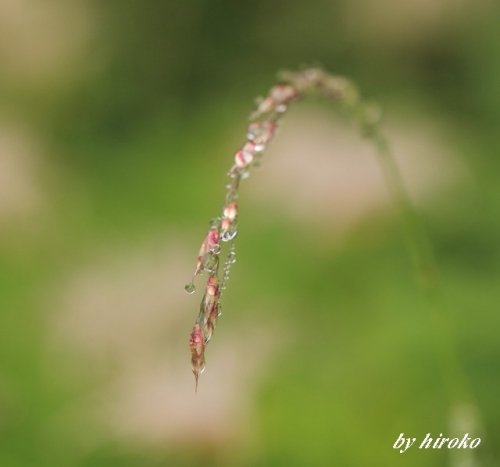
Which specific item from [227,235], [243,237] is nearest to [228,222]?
[227,235]

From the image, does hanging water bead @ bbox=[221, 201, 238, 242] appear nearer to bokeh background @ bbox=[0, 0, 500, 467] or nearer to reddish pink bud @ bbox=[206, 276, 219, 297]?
reddish pink bud @ bbox=[206, 276, 219, 297]

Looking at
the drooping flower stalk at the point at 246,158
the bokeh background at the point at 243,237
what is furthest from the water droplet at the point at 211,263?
the bokeh background at the point at 243,237

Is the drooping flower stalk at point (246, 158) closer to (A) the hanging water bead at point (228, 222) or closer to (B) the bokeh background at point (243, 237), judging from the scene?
(A) the hanging water bead at point (228, 222)

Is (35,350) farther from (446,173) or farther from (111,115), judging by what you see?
(111,115)

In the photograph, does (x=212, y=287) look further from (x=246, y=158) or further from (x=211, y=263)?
(x=246, y=158)

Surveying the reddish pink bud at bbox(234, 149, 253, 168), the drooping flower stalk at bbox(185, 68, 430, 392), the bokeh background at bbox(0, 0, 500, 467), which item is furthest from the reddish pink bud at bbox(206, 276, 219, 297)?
the bokeh background at bbox(0, 0, 500, 467)

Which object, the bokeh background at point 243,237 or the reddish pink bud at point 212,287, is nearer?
the reddish pink bud at point 212,287

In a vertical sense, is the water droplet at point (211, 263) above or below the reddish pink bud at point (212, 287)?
above
